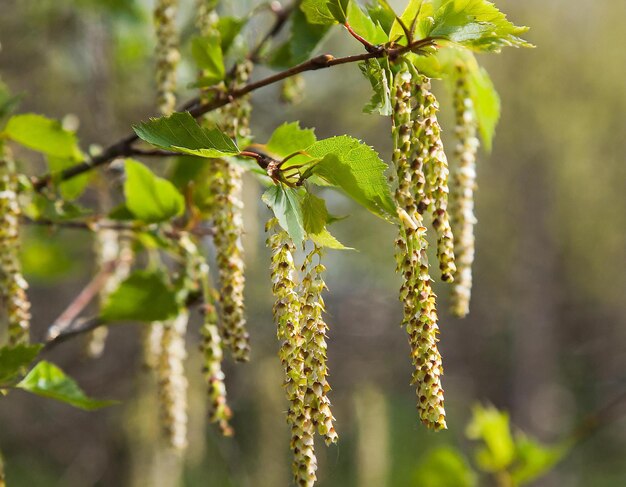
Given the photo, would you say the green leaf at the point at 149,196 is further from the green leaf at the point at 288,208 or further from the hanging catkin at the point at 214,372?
the green leaf at the point at 288,208

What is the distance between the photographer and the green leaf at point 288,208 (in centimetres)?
77

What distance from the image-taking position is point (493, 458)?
7.11 feet

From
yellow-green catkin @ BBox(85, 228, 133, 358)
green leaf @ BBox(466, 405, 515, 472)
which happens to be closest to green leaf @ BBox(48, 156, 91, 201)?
yellow-green catkin @ BBox(85, 228, 133, 358)

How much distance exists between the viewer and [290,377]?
0.76 m

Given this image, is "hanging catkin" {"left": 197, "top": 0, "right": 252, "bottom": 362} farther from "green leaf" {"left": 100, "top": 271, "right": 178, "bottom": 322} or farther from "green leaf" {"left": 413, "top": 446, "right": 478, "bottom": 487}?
"green leaf" {"left": 413, "top": 446, "right": 478, "bottom": 487}

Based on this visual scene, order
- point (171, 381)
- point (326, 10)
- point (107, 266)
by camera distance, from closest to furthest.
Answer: point (326, 10) → point (171, 381) → point (107, 266)

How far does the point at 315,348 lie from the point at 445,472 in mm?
1451

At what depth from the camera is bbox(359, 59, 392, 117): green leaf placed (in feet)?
2.65

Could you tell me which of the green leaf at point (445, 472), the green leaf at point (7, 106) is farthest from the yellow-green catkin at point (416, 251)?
the green leaf at point (445, 472)

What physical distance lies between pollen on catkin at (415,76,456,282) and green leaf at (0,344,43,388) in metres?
0.53

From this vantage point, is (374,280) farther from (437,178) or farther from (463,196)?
(437,178)

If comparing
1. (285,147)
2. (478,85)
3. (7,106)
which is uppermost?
(7,106)

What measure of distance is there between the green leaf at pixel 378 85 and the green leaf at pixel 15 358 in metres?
0.52

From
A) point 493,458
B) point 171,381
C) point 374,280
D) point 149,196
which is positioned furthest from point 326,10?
point 374,280
